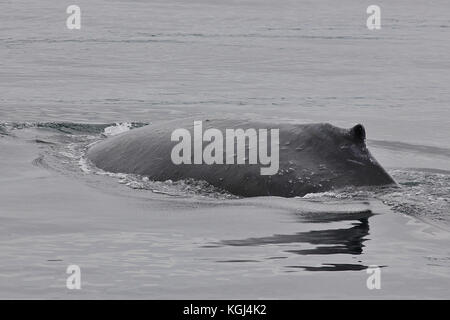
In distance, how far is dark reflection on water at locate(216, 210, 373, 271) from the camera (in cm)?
762

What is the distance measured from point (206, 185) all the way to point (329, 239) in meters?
1.74

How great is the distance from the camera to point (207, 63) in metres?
25.1

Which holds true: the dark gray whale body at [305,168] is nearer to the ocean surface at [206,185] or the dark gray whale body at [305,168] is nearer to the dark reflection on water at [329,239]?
the ocean surface at [206,185]

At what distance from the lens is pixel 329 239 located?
7941mm

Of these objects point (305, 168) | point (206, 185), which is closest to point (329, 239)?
point (305, 168)

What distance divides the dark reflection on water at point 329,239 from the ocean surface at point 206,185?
0.06 feet

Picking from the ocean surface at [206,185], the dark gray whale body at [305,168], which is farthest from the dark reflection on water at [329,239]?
the dark gray whale body at [305,168]

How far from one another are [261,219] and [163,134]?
213 cm

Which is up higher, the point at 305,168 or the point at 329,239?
the point at 305,168

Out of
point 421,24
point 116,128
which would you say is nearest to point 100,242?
point 116,128

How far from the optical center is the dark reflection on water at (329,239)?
762 cm

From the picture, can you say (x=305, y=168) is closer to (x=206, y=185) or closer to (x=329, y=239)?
(x=206, y=185)
